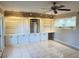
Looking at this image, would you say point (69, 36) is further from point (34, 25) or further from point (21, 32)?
point (21, 32)

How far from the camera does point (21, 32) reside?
9.39 metres

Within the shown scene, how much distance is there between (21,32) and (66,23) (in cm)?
357

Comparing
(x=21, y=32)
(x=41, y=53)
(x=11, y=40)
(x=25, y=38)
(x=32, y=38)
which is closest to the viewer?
(x=41, y=53)

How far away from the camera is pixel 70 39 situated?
26.9ft

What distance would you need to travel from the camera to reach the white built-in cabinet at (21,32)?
8904mm

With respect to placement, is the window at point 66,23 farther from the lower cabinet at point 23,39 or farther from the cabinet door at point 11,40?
the cabinet door at point 11,40

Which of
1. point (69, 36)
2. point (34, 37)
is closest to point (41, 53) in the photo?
point (69, 36)

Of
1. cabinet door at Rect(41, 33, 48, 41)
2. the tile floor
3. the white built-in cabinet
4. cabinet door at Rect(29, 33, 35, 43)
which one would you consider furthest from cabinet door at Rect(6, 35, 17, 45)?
cabinet door at Rect(41, 33, 48, 41)

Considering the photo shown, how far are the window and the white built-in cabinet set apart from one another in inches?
41.8

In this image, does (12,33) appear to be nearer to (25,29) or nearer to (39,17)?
(25,29)

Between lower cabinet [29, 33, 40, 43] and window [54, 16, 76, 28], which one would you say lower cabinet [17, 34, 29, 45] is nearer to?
lower cabinet [29, 33, 40, 43]

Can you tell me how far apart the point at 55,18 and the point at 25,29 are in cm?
293

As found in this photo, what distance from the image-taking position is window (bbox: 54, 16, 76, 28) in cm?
783

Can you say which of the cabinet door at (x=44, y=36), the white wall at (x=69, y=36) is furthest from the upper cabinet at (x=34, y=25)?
the white wall at (x=69, y=36)
